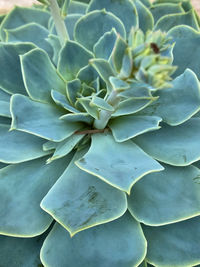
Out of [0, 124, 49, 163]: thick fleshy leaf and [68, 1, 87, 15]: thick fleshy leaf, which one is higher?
[68, 1, 87, 15]: thick fleshy leaf

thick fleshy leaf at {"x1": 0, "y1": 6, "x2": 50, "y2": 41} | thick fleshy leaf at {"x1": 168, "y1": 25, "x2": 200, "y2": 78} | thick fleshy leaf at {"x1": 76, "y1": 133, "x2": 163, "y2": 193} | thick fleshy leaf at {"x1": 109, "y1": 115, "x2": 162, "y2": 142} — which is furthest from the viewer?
thick fleshy leaf at {"x1": 0, "y1": 6, "x2": 50, "y2": 41}

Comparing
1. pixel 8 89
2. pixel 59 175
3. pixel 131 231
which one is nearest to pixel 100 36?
pixel 8 89

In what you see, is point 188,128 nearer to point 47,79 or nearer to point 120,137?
point 120,137

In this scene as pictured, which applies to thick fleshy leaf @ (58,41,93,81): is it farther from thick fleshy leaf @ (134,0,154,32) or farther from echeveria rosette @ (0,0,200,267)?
thick fleshy leaf @ (134,0,154,32)

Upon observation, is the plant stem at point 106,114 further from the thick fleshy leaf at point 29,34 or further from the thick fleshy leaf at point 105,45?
the thick fleshy leaf at point 29,34

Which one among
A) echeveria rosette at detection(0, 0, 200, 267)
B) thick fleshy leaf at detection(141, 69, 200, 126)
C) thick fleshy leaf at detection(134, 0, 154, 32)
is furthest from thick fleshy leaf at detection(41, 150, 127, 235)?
thick fleshy leaf at detection(134, 0, 154, 32)

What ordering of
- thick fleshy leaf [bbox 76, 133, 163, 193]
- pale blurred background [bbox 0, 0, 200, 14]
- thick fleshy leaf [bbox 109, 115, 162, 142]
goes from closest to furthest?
thick fleshy leaf [bbox 76, 133, 163, 193], thick fleshy leaf [bbox 109, 115, 162, 142], pale blurred background [bbox 0, 0, 200, 14]

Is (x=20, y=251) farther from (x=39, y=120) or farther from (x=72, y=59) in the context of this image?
(x=72, y=59)

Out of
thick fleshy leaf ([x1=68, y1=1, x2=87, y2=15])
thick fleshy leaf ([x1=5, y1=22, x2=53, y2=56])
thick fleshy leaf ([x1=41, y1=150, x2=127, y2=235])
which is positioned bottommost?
thick fleshy leaf ([x1=41, y1=150, x2=127, y2=235])
